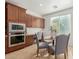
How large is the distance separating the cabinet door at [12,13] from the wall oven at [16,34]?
0.76ft

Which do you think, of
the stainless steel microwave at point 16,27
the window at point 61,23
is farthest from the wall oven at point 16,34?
the window at point 61,23

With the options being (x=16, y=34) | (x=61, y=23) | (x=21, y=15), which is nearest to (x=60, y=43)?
(x=16, y=34)

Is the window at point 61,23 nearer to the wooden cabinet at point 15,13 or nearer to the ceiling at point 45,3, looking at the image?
the ceiling at point 45,3

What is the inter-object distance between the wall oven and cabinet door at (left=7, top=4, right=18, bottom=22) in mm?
232

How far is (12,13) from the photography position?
4383 millimetres

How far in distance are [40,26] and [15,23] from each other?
10.2 feet

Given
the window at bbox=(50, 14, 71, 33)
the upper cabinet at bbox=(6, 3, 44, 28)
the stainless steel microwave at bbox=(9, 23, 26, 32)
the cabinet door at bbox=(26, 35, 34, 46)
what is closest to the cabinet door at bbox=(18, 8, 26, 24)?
the upper cabinet at bbox=(6, 3, 44, 28)

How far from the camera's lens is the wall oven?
4.15 m

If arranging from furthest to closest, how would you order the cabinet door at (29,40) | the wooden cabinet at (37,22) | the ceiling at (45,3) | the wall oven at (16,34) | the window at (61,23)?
the wooden cabinet at (37,22)
the window at (61,23)
the cabinet door at (29,40)
the ceiling at (45,3)
the wall oven at (16,34)

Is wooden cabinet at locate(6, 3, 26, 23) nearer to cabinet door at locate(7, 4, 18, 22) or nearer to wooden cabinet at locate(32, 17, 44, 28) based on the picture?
cabinet door at locate(7, 4, 18, 22)

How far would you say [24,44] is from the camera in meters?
5.11

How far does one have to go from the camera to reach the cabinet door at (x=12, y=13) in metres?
4.19
